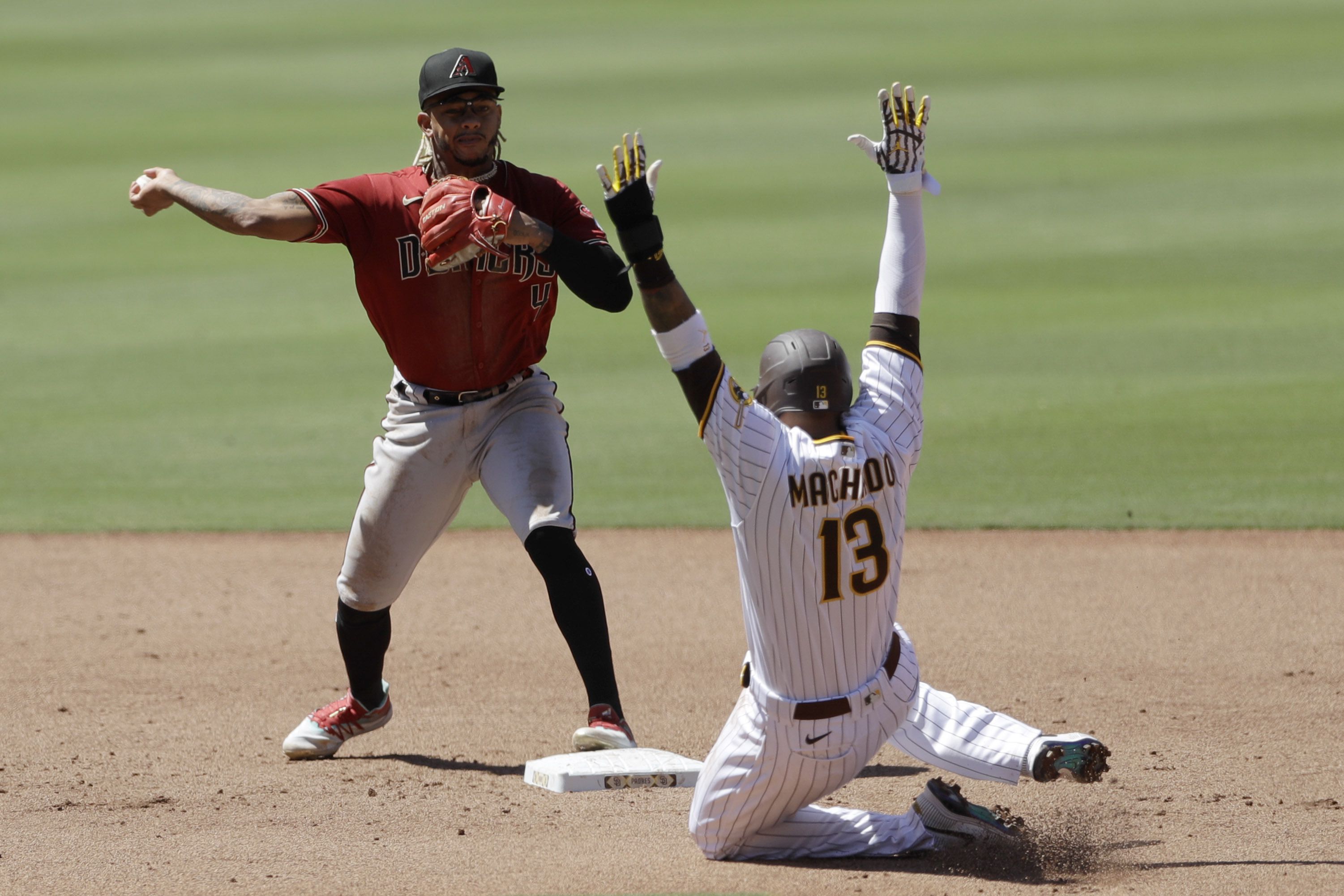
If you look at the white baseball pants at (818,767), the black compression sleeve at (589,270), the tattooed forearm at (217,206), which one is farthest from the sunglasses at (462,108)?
the white baseball pants at (818,767)

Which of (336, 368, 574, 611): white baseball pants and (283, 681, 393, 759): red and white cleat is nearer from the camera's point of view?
(336, 368, 574, 611): white baseball pants

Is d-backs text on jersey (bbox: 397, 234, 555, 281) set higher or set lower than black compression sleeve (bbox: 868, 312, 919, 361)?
higher

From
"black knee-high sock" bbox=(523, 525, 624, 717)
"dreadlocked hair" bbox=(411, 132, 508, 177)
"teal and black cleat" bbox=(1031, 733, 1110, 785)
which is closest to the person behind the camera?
"teal and black cleat" bbox=(1031, 733, 1110, 785)

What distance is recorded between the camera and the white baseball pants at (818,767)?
3604mm

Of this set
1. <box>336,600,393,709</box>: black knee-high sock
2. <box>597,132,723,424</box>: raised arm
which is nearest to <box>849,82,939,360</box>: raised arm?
<box>597,132,723,424</box>: raised arm

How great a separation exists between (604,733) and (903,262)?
1717 millimetres

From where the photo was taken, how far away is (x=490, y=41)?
24.0 metres

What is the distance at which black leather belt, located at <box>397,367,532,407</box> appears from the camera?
4734mm

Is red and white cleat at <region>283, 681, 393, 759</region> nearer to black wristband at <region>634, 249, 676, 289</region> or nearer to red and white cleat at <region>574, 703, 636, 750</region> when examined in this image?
red and white cleat at <region>574, 703, 636, 750</region>

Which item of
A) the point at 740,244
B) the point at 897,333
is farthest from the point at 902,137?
the point at 740,244

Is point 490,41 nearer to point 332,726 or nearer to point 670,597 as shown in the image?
point 670,597

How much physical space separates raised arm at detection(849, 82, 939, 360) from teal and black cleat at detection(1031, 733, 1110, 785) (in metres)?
1.01

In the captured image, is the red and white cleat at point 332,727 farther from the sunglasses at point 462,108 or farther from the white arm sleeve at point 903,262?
the white arm sleeve at point 903,262

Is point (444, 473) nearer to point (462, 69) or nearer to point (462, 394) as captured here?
point (462, 394)
